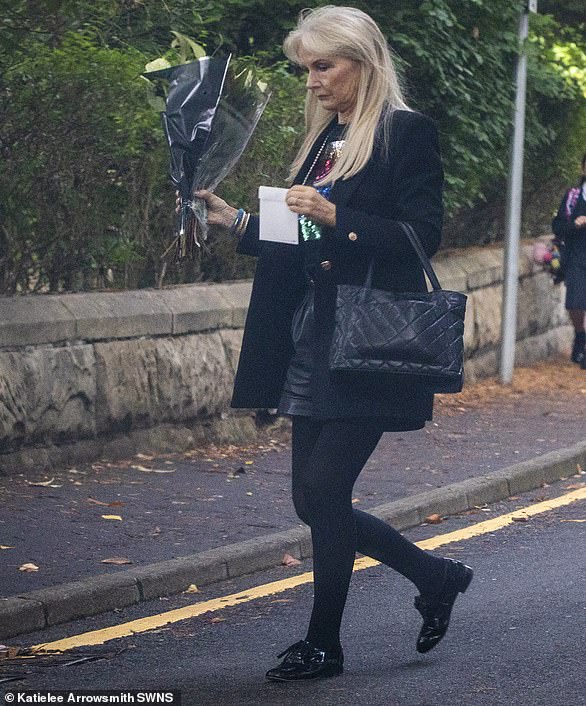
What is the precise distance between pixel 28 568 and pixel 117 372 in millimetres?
2459

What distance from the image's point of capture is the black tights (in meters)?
4.54

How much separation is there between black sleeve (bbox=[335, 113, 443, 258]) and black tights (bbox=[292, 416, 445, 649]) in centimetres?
51

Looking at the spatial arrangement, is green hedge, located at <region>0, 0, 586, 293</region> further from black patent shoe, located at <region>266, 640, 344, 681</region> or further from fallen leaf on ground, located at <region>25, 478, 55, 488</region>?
black patent shoe, located at <region>266, 640, 344, 681</region>

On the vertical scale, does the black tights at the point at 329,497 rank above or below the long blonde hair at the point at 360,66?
below

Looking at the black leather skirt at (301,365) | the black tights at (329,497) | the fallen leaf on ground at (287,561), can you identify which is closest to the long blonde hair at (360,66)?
the black leather skirt at (301,365)

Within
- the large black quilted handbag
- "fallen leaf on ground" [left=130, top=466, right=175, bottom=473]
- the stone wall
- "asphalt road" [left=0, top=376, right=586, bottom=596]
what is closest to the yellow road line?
"asphalt road" [left=0, top=376, right=586, bottom=596]

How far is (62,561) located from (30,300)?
2252 millimetres

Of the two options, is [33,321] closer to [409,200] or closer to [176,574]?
[176,574]

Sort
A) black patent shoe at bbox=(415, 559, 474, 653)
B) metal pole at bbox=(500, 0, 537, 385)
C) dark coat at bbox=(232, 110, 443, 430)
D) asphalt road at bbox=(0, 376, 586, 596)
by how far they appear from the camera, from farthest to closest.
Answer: metal pole at bbox=(500, 0, 537, 385)
asphalt road at bbox=(0, 376, 586, 596)
black patent shoe at bbox=(415, 559, 474, 653)
dark coat at bbox=(232, 110, 443, 430)

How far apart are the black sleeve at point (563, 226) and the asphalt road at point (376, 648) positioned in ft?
23.5

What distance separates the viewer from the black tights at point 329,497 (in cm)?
454

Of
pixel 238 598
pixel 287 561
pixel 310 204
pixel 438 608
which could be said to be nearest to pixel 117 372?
pixel 287 561

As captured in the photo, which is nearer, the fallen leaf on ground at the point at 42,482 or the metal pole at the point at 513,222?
the fallen leaf on ground at the point at 42,482

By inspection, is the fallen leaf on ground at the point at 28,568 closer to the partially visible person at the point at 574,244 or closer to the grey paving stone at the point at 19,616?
the grey paving stone at the point at 19,616
